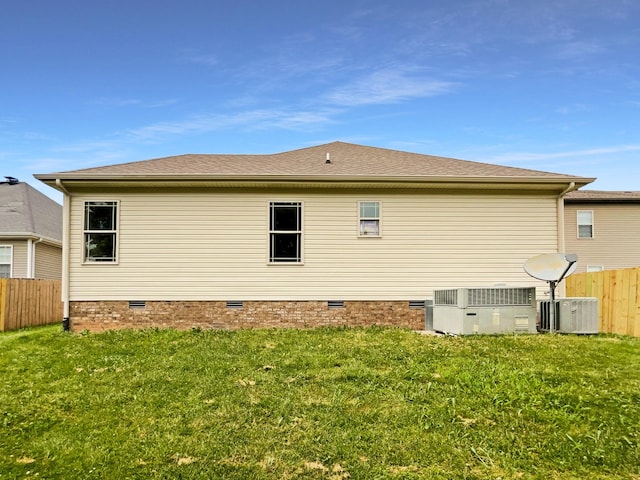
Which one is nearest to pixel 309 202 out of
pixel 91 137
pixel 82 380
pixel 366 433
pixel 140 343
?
A: pixel 140 343

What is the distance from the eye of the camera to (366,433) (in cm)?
480

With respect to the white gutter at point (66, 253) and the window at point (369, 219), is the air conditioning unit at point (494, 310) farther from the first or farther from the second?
the white gutter at point (66, 253)

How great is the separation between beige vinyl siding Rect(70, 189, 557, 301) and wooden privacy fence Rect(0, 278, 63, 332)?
12.9ft

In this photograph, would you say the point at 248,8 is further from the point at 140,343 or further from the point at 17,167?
the point at 17,167

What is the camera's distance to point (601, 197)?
20359 mm

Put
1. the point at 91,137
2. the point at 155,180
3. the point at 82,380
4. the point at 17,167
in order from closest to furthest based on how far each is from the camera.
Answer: the point at 82,380 → the point at 155,180 → the point at 91,137 → the point at 17,167

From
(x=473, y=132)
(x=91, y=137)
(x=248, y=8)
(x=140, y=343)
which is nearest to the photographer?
(x=140, y=343)

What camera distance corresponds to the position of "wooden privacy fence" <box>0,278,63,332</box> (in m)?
13.4

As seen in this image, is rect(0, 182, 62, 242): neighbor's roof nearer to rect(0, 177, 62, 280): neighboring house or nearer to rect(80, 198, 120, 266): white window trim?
rect(0, 177, 62, 280): neighboring house

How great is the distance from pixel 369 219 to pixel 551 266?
388 centimetres

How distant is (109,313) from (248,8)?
813 cm

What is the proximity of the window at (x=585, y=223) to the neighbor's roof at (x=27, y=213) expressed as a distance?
20884 millimetres

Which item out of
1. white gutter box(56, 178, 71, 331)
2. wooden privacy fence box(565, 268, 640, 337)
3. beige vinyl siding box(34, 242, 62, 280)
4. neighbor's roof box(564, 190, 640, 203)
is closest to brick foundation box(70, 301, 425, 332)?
white gutter box(56, 178, 71, 331)

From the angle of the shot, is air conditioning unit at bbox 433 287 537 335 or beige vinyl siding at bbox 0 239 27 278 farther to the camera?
beige vinyl siding at bbox 0 239 27 278
